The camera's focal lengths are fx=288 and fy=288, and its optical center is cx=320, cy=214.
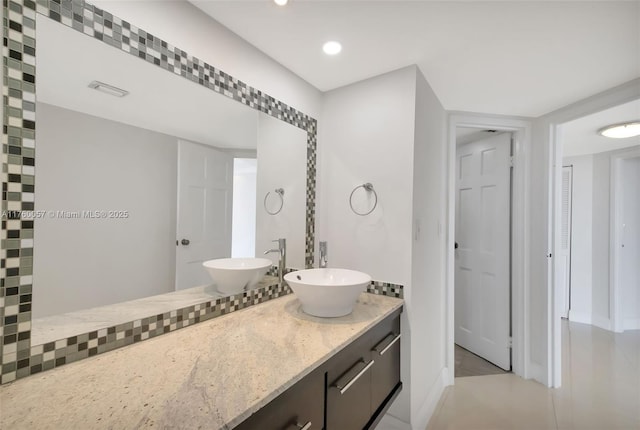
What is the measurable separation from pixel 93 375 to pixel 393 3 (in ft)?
5.66

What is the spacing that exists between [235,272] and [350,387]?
76 centimetres

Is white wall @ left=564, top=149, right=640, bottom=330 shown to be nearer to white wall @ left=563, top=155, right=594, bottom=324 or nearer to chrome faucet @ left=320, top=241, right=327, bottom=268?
white wall @ left=563, top=155, right=594, bottom=324

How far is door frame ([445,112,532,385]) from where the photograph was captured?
2.40 meters

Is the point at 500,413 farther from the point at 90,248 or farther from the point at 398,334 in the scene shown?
the point at 90,248

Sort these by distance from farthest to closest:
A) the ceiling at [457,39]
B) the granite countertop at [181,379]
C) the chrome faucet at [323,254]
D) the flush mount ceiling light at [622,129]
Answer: the flush mount ceiling light at [622,129] → the chrome faucet at [323,254] → the ceiling at [457,39] → the granite countertop at [181,379]

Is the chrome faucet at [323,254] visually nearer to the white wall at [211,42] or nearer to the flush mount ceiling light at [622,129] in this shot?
the white wall at [211,42]

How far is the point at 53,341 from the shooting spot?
89 centimetres

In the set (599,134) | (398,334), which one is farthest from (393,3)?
(599,134)

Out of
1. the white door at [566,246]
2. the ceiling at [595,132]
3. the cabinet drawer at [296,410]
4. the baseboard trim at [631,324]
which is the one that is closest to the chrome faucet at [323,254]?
the cabinet drawer at [296,410]

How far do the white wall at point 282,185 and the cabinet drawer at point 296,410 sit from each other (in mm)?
826

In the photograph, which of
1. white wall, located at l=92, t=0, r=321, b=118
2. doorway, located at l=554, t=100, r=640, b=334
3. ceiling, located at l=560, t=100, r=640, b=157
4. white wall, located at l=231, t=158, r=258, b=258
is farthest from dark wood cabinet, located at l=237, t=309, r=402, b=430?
doorway, located at l=554, t=100, r=640, b=334

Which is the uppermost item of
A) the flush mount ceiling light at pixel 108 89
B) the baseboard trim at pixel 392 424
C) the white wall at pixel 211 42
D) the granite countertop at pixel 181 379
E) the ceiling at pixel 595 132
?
the ceiling at pixel 595 132

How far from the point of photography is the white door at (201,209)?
129 cm

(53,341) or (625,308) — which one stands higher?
(53,341)
